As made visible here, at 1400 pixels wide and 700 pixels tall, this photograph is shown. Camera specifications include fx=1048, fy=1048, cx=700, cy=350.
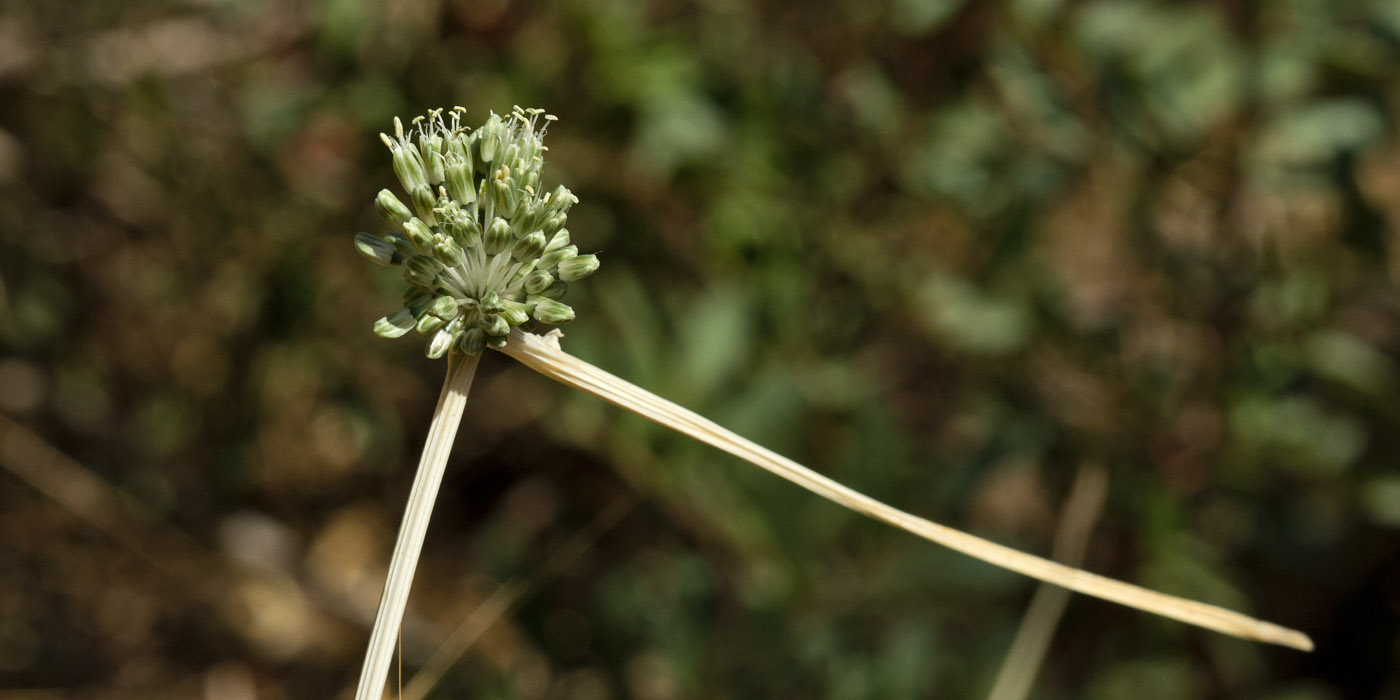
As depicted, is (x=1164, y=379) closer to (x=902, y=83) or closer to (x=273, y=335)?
(x=902, y=83)

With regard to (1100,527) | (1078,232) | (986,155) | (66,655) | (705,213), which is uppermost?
(1078,232)

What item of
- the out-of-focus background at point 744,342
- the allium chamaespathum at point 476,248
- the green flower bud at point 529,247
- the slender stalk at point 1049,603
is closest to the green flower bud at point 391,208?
the allium chamaespathum at point 476,248

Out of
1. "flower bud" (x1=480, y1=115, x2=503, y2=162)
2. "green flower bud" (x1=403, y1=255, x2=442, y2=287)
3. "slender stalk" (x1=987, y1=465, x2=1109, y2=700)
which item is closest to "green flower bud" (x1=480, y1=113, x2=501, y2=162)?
"flower bud" (x1=480, y1=115, x2=503, y2=162)

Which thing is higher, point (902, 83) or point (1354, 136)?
point (902, 83)

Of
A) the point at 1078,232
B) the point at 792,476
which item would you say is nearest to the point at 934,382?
the point at 1078,232

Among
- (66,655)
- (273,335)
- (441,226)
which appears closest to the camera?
(441,226)

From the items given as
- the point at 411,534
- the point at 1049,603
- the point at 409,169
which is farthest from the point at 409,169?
the point at 1049,603

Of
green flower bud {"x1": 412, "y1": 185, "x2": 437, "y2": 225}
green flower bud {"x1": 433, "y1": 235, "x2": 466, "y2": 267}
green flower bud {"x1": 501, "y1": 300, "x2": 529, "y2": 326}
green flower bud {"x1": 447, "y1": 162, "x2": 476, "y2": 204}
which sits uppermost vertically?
green flower bud {"x1": 447, "y1": 162, "x2": 476, "y2": 204}

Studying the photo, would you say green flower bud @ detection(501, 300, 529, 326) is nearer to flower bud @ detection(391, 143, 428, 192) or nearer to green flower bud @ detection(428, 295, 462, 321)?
green flower bud @ detection(428, 295, 462, 321)
